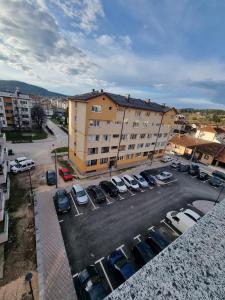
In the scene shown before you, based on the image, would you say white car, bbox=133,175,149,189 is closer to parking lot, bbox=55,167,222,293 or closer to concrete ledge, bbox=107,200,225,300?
parking lot, bbox=55,167,222,293

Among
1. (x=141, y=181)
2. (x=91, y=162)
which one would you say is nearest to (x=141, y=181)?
(x=141, y=181)

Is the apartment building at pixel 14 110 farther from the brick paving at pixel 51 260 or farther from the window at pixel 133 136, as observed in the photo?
the brick paving at pixel 51 260

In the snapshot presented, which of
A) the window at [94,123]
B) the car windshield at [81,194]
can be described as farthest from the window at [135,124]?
the car windshield at [81,194]

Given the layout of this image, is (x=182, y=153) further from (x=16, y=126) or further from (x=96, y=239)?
(x=16, y=126)

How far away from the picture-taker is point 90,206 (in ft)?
62.0

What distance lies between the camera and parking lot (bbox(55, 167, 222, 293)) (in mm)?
12833

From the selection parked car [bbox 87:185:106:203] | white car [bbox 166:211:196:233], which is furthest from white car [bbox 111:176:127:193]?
white car [bbox 166:211:196:233]

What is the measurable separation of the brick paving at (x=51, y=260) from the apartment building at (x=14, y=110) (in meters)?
47.0

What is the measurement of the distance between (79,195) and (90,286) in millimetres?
10360

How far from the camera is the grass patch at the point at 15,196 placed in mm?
17498

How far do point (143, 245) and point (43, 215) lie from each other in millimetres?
11023

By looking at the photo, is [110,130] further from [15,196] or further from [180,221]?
[180,221]

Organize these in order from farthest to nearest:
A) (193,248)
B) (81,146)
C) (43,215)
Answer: (81,146)
(43,215)
(193,248)

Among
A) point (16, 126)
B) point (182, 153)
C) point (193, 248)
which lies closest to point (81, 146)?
point (193, 248)
